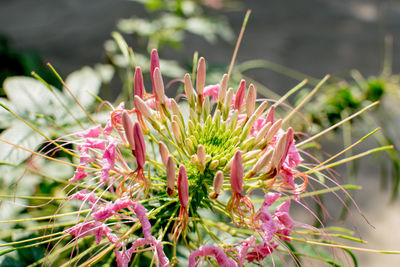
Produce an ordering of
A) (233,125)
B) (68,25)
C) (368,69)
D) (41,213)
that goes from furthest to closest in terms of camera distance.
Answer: (368,69)
(68,25)
(41,213)
(233,125)

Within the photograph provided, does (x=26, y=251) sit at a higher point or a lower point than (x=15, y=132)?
lower

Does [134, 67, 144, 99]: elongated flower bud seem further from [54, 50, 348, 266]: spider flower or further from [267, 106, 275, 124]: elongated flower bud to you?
[267, 106, 275, 124]: elongated flower bud

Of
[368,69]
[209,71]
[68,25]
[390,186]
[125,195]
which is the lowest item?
[390,186]

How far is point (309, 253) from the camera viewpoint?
58 cm

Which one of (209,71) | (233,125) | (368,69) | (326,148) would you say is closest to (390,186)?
(326,148)

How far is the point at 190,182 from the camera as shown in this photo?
1.67ft

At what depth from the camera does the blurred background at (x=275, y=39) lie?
1770mm

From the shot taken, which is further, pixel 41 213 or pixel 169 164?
pixel 41 213

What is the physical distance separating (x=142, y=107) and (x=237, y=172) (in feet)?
0.53

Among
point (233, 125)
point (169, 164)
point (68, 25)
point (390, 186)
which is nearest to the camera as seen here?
point (169, 164)

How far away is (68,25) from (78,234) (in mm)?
2004

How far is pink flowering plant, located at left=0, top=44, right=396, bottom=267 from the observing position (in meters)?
0.41

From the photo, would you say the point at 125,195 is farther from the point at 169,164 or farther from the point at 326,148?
the point at 326,148

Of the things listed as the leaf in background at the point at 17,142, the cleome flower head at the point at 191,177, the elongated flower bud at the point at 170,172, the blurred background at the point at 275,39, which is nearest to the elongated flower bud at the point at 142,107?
the cleome flower head at the point at 191,177
